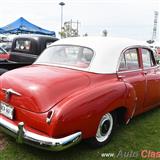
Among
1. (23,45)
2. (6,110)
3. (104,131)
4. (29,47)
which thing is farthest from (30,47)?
(104,131)

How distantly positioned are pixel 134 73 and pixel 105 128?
129 cm

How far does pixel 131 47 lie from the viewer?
16.5 feet

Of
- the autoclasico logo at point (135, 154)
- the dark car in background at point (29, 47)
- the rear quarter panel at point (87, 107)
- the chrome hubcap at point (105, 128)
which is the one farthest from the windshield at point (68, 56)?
the dark car in background at point (29, 47)

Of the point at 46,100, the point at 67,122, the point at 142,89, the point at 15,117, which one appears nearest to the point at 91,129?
the point at 67,122

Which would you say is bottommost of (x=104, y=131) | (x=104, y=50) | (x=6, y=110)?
(x=104, y=131)

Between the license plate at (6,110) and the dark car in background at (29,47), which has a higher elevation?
the dark car in background at (29,47)

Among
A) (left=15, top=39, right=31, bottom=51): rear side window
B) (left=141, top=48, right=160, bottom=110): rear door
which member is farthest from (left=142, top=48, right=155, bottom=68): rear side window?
(left=15, top=39, right=31, bottom=51): rear side window

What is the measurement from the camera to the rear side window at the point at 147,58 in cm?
550

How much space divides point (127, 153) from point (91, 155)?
22.0 inches

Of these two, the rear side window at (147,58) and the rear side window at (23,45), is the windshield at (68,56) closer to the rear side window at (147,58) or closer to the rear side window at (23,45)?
the rear side window at (147,58)

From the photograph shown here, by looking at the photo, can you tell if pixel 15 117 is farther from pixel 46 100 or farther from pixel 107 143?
pixel 107 143

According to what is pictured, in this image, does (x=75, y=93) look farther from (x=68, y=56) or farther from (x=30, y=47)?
(x=30, y=47)

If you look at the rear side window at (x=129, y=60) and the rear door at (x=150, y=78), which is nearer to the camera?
the rear side window at (x=129, y=60)

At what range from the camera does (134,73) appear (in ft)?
16.4
